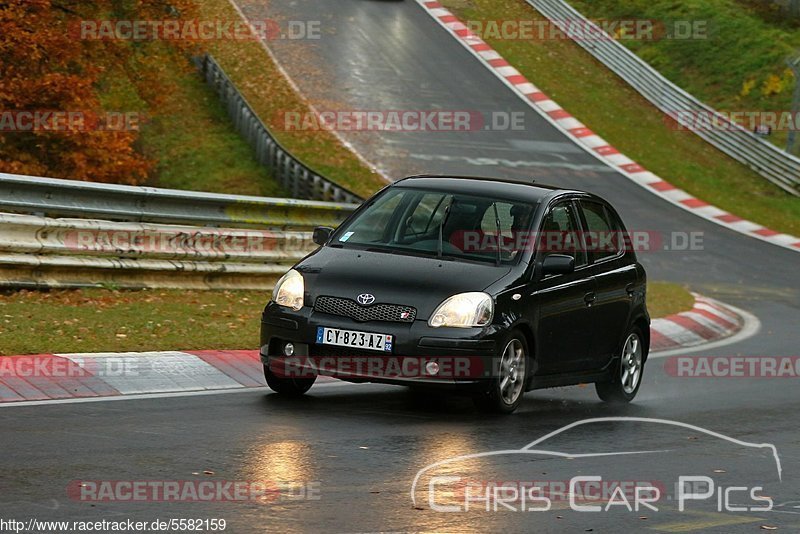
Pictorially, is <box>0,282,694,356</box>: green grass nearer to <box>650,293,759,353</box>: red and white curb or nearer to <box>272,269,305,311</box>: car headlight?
<box>272,269,305,311</box>: car headlight

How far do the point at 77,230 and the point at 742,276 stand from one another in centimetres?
1304

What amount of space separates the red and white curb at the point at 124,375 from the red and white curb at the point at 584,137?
18.6 metres

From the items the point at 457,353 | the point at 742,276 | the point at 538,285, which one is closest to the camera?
the point at 457,353

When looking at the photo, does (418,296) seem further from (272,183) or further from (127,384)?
(272,183)

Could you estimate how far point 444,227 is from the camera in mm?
10844

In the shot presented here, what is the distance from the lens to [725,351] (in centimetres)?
1614

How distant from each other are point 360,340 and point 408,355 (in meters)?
0.34

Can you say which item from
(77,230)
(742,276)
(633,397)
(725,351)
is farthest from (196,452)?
(742,276)

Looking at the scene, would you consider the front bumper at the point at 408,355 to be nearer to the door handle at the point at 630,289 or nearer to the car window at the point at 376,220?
the car window at the point at 376,220

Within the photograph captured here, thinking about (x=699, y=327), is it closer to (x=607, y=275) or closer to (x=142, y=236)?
(x=607, y=275)

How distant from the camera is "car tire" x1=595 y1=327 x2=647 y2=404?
12.1m

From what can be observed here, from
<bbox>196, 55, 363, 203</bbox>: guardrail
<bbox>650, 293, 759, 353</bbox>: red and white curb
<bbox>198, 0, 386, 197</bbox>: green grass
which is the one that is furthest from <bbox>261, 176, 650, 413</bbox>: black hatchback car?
<bbox>198, 0, 386, 197</bbox>: green grass
